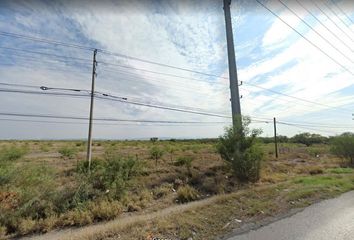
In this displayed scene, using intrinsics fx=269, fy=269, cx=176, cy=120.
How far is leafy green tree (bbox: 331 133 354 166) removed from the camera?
28250 mm

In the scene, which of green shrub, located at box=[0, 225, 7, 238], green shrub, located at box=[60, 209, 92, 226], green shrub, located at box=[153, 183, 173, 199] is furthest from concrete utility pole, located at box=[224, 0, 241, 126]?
green shrub, located at box=[0, 225, 7, 238]

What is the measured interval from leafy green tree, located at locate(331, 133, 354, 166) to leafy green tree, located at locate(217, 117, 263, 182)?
1739cm

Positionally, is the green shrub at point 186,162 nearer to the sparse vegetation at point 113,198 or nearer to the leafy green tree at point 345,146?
the sparse vegetation at point 113,198

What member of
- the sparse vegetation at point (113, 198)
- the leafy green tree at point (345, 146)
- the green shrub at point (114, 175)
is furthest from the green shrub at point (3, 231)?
the leafy green tree at point (345, 146)

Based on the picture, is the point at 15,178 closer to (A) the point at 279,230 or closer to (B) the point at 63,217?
(B) the point at 63,217

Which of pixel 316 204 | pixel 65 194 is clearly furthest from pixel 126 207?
pixel 316 204

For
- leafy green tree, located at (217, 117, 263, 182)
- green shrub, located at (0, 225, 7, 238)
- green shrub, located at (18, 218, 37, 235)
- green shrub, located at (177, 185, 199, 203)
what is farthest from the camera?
leafy green tree, located at (217, 117, 263, 182)

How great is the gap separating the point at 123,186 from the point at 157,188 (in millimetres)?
2357

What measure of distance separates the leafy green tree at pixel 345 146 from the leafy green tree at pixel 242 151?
1739 cm

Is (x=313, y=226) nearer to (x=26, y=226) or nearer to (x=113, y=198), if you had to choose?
(x=113, y=198)

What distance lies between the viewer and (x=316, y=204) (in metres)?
9.87

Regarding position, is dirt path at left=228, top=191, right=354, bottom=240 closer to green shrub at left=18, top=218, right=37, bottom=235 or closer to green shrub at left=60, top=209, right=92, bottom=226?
green shrub at left=60, top=209, right=92, bottom=226

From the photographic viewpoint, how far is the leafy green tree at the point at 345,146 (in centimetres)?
2825

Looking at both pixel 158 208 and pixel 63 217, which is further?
pixel 158 208
